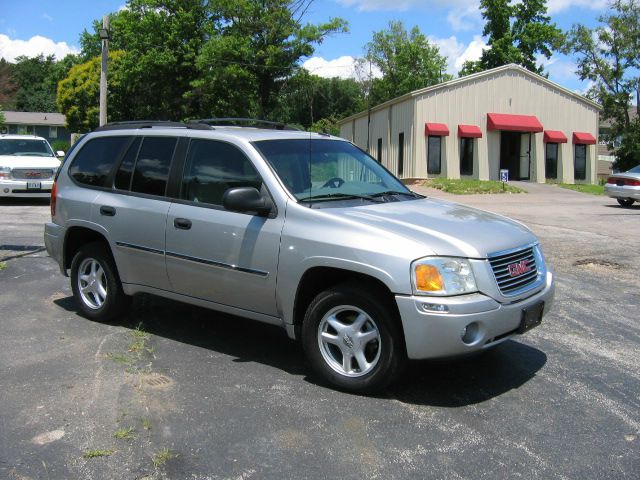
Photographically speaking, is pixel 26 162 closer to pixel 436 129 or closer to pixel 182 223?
pixel 182 223

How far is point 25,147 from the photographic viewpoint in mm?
17750

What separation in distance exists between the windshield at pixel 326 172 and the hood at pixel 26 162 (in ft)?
43.0

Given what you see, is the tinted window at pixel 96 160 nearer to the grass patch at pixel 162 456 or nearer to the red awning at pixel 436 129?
the grass patch at pixel 162 456

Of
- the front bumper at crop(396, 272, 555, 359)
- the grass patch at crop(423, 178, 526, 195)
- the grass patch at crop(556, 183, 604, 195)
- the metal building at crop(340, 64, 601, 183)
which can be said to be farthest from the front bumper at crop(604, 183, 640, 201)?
the front bumper at crop(396, 272, 555, 359)

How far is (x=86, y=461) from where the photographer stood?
3342 mm

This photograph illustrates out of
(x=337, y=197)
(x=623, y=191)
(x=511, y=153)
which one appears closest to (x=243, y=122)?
(x=337, y=197)

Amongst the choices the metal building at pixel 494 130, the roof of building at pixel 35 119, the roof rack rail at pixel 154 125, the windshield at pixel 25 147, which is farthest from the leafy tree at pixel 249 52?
the roof of building at pixel 35 119

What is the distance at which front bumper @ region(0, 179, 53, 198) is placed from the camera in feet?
52.9

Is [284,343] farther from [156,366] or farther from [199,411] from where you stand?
[199,411]

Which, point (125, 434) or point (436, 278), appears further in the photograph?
point (436, 278)

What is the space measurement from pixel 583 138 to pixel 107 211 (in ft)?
112

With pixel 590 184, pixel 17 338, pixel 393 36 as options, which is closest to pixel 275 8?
pixel 590 184

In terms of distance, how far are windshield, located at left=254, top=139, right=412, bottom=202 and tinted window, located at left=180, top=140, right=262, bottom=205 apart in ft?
0.63

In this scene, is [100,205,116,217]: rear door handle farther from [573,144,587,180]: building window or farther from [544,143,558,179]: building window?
[573,144,587,180]: building window
